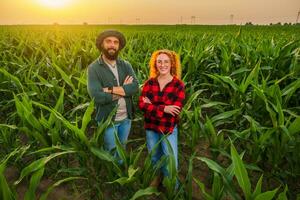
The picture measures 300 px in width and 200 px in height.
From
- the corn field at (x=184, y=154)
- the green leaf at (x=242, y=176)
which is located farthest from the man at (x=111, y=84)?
the green leaf at (x=242, y=176)

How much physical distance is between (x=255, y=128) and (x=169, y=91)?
638 millimetres

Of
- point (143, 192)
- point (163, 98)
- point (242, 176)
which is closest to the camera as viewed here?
point (242, 176)

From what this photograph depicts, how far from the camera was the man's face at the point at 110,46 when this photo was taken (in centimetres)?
251

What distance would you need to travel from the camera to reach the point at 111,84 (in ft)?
8.57

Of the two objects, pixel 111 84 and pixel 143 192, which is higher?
pixel 111 84

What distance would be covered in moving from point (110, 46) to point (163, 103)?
0.56 m


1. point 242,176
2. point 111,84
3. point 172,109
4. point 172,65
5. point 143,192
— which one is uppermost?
point 172,65

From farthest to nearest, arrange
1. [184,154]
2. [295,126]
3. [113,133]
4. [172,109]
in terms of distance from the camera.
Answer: [184,154] < [113,133] < [172,109] < [295,126]

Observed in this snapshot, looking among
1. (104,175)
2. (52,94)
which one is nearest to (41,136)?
(104,175)

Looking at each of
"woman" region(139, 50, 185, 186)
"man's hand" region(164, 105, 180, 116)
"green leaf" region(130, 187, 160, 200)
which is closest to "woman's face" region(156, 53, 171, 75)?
"woman" region(139, 50, 185, 186)

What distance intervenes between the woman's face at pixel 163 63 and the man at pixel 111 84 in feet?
0.93

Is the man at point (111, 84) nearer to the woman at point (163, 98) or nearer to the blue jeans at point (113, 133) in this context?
the blue jeans at point (113, 133)

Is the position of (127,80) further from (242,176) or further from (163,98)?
(242,176)

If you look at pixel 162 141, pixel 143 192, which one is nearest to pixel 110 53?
pixel 162 141
